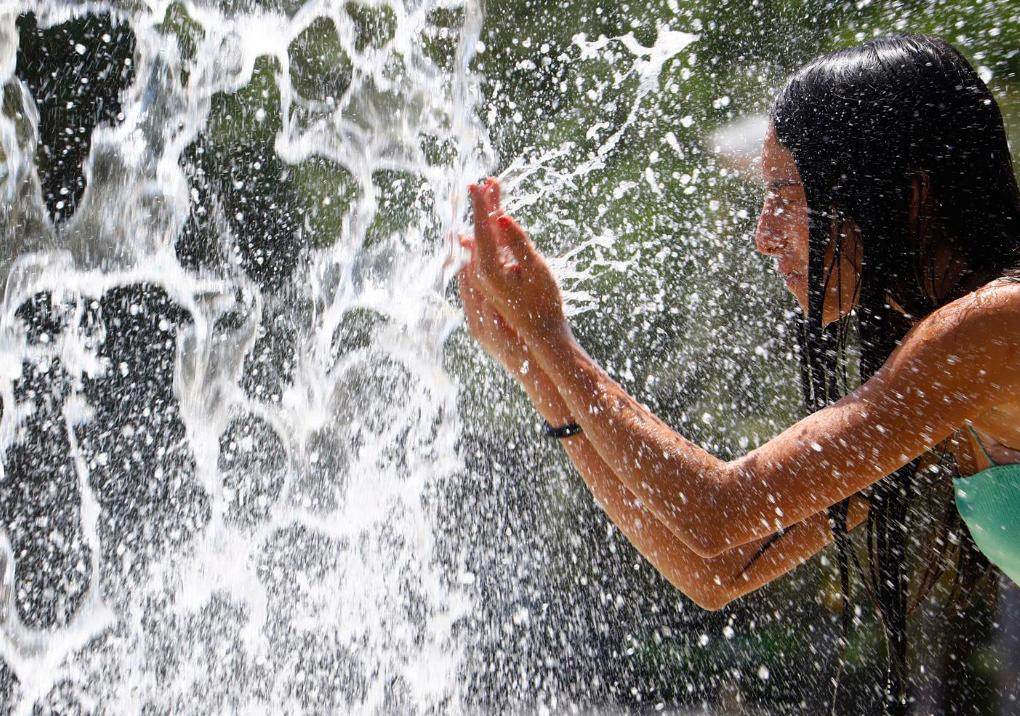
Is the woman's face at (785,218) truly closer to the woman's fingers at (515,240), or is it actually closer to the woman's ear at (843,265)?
the woman's ear at (843,265)

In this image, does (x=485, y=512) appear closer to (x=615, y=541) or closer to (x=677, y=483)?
(x=615, y=541)

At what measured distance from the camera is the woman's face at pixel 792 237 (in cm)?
148

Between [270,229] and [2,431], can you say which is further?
[2,431]

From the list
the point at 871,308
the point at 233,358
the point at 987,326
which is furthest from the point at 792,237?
the point at 233,358

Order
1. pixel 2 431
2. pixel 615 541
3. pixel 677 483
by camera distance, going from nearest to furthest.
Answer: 1. pixel 677 483
2. pixel 615 541
3. pixel 2 431

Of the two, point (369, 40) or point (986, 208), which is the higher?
point (369, 40)

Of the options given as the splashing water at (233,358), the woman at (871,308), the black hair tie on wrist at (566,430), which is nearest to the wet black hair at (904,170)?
the woman at (871,308)

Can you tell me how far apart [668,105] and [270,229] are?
2.71m

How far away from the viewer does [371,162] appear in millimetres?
4918

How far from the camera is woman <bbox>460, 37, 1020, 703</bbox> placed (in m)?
1.24

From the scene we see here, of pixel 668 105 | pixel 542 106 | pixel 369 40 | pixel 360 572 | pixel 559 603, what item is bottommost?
Answer: pixel 559 603

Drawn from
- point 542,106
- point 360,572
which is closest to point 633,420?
point 360,572

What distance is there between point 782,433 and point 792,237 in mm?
402

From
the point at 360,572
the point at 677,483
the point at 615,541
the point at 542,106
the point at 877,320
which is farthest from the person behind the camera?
the point at 615,541
